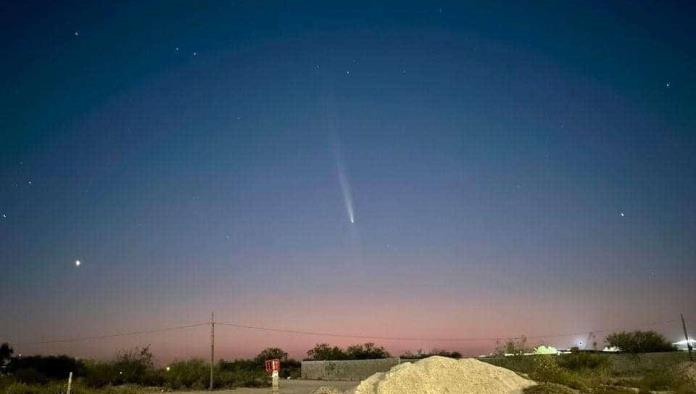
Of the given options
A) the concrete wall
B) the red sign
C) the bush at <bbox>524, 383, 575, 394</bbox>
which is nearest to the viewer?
the red sign

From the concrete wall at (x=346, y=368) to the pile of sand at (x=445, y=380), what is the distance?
92.6 feet

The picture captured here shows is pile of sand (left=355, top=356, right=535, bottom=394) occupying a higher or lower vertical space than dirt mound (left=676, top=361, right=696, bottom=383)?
higher

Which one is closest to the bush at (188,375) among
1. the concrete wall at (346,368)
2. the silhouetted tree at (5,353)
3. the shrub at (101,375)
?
the shrub at (101,375)

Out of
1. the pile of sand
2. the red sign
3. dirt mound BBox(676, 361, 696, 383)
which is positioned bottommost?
dirt mound BBox(676, 361, 696, 383)

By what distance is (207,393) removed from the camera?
128 feet

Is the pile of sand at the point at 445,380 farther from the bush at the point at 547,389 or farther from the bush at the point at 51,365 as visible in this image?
the bush at the point at 51,365

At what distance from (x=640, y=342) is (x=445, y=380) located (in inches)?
1382

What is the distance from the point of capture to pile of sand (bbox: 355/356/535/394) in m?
20.7

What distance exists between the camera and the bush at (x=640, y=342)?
156 feet

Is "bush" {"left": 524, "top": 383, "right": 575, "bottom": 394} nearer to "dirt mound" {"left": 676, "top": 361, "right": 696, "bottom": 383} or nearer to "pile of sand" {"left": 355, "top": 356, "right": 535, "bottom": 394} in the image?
"pile of sand" {"left": 355, "top": 356, "right": 535, "bottom": 394}

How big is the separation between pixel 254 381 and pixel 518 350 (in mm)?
22109

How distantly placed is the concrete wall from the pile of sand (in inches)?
1111

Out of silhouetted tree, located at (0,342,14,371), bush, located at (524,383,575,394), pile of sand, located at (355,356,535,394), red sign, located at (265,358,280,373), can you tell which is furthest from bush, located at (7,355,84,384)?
bush, located at (524,383,575,394)

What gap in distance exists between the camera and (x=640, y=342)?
48000 millimetres
